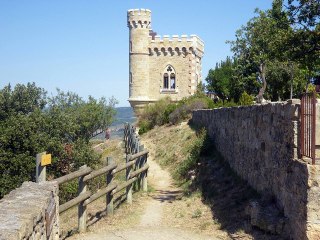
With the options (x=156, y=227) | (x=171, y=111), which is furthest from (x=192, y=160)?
(x=171, y=111)

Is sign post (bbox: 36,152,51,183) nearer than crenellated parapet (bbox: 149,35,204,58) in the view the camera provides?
Yes

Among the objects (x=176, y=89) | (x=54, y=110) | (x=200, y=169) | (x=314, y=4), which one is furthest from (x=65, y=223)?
(x=176, y=89)

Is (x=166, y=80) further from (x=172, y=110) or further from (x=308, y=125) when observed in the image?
(x=308, y=125)

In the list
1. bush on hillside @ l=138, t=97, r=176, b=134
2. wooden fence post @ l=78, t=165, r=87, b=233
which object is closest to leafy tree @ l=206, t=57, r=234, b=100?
bush on hillside @ l=138, t=97, r=176, b=134

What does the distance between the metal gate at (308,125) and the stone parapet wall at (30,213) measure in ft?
12.4

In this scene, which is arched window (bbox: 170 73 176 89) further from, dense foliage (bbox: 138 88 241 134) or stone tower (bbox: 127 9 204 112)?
dense foliage (bbox: 138 88 241 134)

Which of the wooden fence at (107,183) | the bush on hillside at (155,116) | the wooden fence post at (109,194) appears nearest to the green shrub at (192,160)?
the wooden fence at (107,183)

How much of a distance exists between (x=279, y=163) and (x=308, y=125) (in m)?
1.29

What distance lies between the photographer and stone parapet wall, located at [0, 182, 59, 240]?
13.3ft

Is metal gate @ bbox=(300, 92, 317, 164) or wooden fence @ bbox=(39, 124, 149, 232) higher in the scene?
metal gate @ bbox=(300, 92, 317, 164)

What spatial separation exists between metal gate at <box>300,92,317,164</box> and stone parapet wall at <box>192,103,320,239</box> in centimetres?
17

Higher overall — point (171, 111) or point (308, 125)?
point (171, 111)

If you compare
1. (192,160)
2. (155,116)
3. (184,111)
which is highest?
(184,111)

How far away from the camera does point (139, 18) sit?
42188mm
